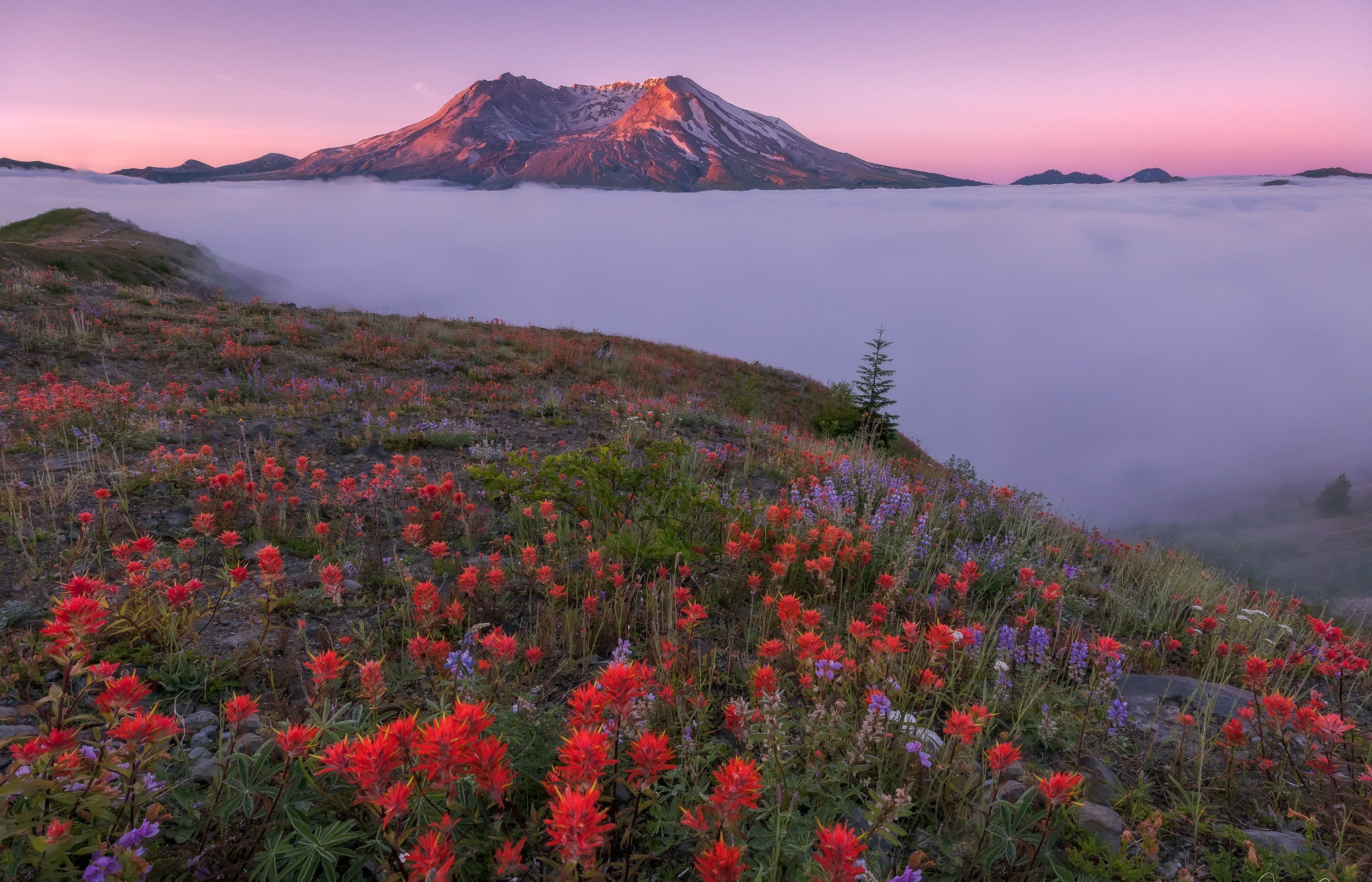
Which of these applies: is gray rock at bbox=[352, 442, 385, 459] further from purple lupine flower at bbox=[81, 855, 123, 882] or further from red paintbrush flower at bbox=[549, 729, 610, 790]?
red paintbrush flower at bbox=[549, 729, 610, 790]

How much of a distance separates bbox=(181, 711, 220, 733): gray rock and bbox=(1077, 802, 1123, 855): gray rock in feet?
11.7

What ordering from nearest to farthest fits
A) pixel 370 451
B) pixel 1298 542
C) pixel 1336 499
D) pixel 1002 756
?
pixel 1002 756 < pixel 370 451 < pixel 1298 542 < pixel 1336 499

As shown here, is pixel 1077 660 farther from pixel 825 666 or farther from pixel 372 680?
pixel 372 680

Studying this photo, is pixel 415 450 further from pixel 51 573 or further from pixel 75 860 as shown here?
pixel 75 860

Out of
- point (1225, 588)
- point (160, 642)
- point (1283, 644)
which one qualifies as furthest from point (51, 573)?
point (1225, 588)

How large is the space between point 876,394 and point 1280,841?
54.2 ft

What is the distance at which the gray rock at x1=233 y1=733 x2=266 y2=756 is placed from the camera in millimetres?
2070

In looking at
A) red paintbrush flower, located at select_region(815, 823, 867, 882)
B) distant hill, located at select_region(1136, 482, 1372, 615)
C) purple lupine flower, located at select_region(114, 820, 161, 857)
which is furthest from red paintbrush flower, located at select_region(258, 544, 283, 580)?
distant hill, located at select_region(1136, 482, 1372, 615)

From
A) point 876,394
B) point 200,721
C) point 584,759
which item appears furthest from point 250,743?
point 876,394

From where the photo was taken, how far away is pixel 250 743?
6.95 ft

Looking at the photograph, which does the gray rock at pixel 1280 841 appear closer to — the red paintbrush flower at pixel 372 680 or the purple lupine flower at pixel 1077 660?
the purple lupine flower at pixel 1077 660

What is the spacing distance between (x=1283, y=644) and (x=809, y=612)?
546cm

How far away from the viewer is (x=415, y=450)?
7.84 m

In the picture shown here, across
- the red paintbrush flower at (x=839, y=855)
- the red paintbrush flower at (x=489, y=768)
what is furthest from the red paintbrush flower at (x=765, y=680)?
the red paintbrush flower at (x=489, y=768)
